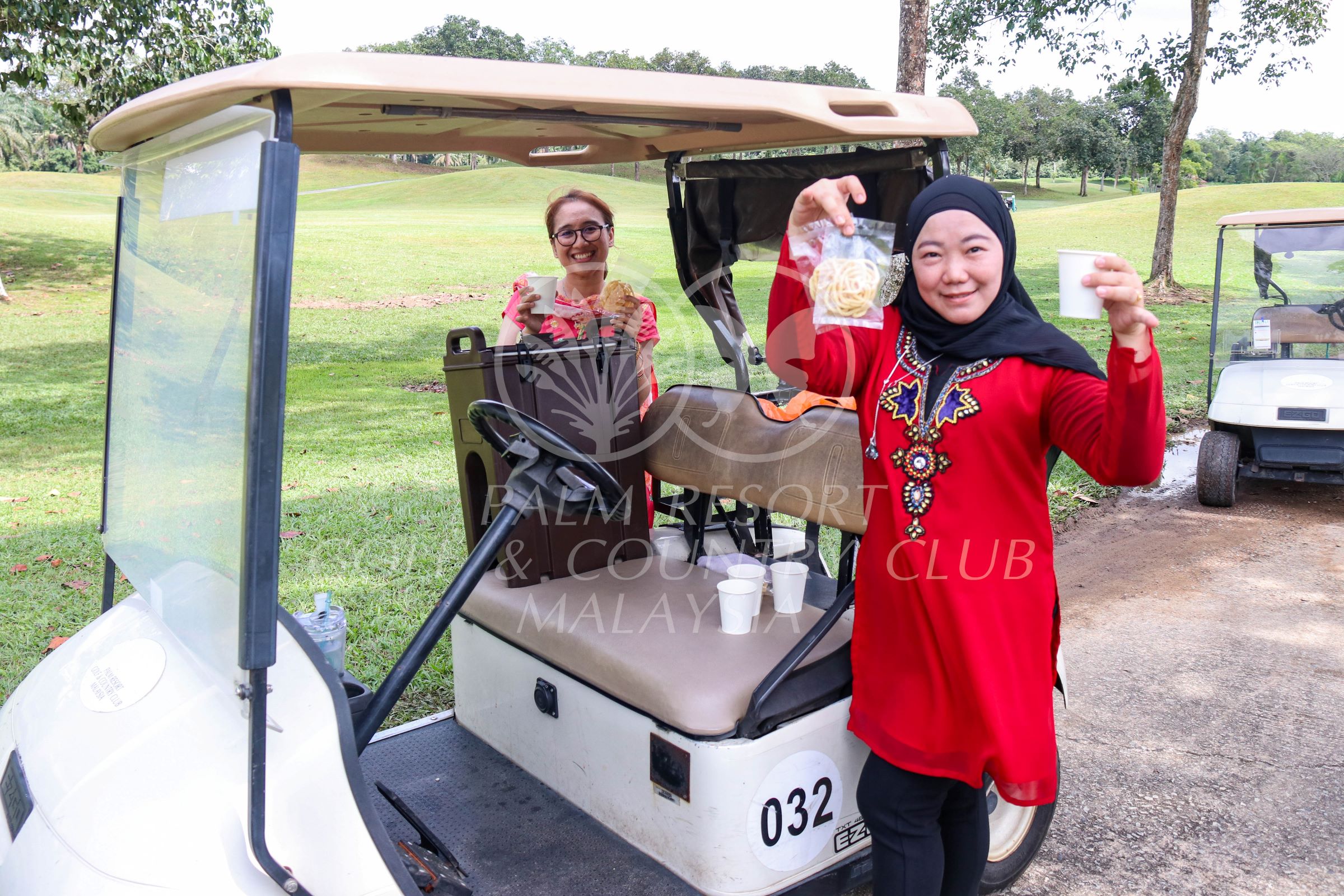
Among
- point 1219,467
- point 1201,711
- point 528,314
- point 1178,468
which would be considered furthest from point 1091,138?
point 528,314

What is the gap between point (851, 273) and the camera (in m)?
1.78

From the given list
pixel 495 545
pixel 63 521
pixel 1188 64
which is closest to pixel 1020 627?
pixel 495 545

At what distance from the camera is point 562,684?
91.4 inches

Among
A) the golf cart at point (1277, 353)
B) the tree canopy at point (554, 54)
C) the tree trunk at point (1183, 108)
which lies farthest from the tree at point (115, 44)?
the tree canopy at point (554, 54)

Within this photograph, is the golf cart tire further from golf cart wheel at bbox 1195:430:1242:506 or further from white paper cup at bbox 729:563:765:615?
golf cart wheel at bbox 1195:430:1242:506

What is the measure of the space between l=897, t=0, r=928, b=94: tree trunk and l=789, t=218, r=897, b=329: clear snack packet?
239 inches

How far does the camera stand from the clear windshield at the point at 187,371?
1389 mm

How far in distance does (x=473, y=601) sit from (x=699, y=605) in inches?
23.7

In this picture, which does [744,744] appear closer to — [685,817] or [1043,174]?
[685,817]

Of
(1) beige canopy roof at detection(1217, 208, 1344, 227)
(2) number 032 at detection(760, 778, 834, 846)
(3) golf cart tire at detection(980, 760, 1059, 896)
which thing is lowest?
(3) golf cart tire at detection(980, 760, 1059, 896)

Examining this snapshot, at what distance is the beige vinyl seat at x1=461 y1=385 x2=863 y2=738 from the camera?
2.07 meters

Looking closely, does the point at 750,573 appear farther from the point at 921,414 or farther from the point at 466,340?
the point at 466,340

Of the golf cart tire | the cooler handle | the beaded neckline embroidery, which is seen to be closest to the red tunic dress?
the beaded neckline embroidery

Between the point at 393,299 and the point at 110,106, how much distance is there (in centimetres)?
512
